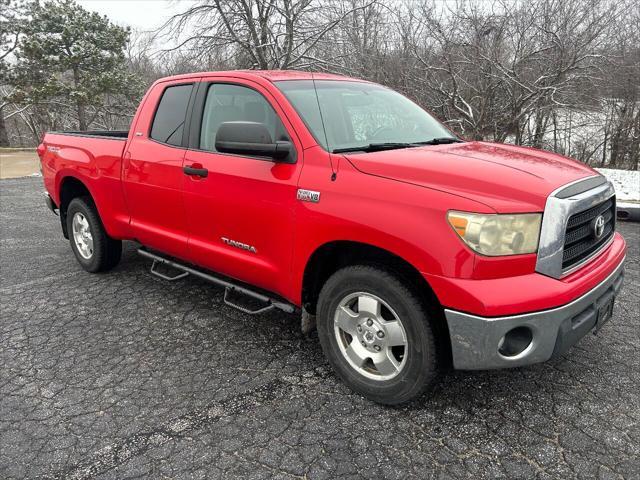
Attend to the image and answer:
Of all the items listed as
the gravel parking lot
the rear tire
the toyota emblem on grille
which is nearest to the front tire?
the gravel parking lot

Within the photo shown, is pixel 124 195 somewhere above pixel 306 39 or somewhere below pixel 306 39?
below

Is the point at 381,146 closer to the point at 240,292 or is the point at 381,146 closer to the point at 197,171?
the point at 197,171

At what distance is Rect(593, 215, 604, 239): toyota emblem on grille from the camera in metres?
2.67

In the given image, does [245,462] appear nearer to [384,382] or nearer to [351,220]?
[384,382]

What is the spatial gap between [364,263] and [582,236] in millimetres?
1136

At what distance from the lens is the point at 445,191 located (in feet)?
7.75

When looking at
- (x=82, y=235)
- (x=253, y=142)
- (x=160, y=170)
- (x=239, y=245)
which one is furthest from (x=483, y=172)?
(x=82, y=235)

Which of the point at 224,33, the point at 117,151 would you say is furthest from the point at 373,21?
the point at 117,151

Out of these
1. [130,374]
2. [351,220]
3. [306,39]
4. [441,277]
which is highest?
[306,39]

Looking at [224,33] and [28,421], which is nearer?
[28,421]

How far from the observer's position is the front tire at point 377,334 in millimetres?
2480

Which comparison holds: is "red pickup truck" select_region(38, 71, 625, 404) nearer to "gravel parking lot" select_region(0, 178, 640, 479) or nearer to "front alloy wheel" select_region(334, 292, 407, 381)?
"front alloy wheel" select_region(334, 292, 407, 381)

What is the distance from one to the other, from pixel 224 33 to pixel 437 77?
669 cm

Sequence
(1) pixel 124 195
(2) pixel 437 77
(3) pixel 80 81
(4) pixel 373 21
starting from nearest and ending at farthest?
(1) pixel 124 195 → (2) pixel 437 77 → (4) pixel 373 21 → (3) pixel 80 81
